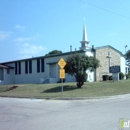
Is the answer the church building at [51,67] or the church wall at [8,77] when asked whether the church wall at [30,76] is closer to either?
the church building at [51,67]

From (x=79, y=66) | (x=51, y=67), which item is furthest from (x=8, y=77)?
(x=79, y=66)

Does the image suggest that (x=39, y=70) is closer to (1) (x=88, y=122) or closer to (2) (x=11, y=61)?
(2) (x=11, y=61)

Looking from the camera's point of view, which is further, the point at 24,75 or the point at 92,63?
the point at 24,75

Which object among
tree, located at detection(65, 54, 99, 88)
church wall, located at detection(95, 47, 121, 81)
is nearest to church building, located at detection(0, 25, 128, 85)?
church wall, located at detection(95, 47, 121, 81)

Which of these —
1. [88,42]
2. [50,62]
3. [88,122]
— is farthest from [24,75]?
[88,122]

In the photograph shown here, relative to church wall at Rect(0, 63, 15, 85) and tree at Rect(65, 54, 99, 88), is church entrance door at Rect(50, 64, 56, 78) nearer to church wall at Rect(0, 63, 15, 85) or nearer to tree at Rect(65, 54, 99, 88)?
church wall at Rect(0, 63, 15, 85)

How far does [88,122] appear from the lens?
9.06 meters

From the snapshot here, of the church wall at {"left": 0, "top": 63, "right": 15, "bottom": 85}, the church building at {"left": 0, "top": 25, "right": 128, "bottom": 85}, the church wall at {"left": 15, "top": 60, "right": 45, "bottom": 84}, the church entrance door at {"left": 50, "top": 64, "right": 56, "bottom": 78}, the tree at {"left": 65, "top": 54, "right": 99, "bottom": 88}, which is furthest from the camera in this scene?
the church wall at {"left": 0, "top": 63, "right": 15, "bottom": 85}

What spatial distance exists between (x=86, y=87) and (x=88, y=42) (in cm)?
2364

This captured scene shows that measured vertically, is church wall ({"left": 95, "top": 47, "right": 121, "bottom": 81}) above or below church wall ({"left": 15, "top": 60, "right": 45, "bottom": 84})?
above

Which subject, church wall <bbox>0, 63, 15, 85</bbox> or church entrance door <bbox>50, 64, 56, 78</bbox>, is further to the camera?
church wall <bbox>0, 63, 15, 85</bbox>

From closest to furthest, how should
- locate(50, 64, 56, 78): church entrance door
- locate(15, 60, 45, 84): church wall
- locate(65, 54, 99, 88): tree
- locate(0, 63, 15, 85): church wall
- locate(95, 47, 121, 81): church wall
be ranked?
locate(65, 54, 99, 88): tree
locate(95, 47, 121, 81): church wall
locate(50, 64, 56, 78): church entrance door
locate(15, 60, 45, 84): church wall
locate(0, 63, 15, 85): church wall

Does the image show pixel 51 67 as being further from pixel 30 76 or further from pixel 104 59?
pixel 104 59

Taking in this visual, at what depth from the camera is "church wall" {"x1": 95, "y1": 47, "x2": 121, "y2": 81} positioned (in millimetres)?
41219
